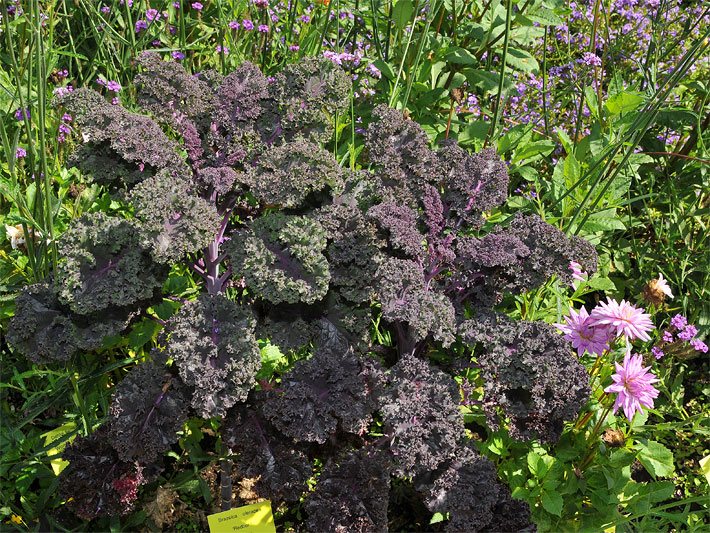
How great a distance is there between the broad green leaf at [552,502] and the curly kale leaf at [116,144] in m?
1.47

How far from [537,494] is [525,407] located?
1.20 feet

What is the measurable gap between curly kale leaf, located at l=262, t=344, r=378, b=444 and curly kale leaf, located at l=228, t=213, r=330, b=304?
20cm

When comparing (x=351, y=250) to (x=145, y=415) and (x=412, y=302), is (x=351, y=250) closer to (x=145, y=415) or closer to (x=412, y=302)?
(x=412, y=302)

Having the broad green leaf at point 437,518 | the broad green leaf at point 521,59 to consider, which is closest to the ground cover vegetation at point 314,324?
the broad green leaf at point 437,518

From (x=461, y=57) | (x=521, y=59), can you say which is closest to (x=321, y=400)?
(x=461, y=57)

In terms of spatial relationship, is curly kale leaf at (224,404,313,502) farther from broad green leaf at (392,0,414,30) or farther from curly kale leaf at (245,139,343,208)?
broad green leaf at (392,0,414,30)

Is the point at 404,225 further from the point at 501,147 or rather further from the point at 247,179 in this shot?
the point at 501,147

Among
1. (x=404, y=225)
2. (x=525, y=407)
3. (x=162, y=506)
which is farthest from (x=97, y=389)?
(x=525, y=407)

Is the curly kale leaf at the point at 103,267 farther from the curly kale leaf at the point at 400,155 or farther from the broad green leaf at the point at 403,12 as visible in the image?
the broad green leaf at the point at 403,12

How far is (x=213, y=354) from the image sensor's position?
5.99ft

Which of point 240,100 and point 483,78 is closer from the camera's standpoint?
point 240,100

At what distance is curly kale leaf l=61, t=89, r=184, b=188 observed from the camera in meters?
2.01

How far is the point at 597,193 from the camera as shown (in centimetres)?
264

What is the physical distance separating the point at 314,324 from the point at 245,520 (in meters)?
0.61
